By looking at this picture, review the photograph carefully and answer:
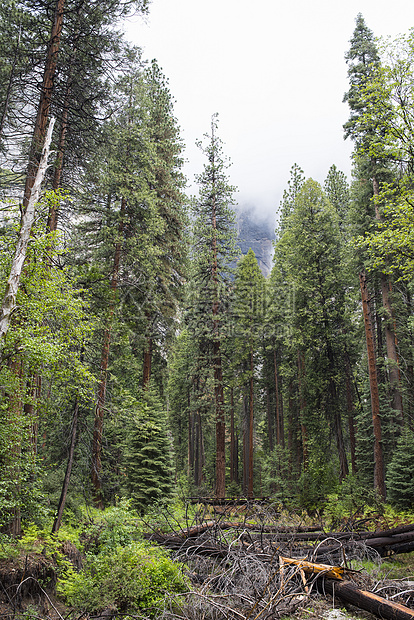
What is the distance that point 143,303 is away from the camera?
14.7 meters

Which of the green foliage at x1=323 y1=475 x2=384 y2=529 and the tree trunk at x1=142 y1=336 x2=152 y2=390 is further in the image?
the tree trunk at x1=142 y1=336 x2=152 y2=390

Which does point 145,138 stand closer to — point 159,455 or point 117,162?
point 117,162

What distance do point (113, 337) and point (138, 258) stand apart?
335 centimetres

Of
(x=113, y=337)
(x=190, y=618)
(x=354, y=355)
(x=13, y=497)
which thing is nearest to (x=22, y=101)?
(x=113, y=337)

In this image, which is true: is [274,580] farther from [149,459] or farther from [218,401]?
[218,401]

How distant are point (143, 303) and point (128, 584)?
36.3 ft

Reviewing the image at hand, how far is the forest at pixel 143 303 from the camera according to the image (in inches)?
253

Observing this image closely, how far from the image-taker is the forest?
6.43 m

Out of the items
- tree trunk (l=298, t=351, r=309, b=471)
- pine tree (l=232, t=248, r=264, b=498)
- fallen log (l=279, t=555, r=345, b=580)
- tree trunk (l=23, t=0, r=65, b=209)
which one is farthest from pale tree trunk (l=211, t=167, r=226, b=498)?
fallen log (l=279, t=555, r=345, b=580)

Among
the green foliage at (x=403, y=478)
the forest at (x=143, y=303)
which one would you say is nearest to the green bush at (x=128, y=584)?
the forest at (x=143, y=303)

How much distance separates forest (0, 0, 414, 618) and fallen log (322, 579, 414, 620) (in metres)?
1.99

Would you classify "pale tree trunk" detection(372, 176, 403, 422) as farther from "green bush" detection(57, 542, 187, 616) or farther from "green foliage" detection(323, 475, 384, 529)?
"green bush" detection(57, 542, 187, 616)

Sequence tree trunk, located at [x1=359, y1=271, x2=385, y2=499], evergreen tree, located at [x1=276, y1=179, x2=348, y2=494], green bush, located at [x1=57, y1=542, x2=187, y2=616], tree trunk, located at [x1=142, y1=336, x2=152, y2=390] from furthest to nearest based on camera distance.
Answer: evergreen tree, located at [x1=276, y1=179, x2=348, y2=494], tree trunk, located at [x1=142, y1=336, x2=152, y2=390], tree trunk, located at [x1=359, y1=271, x2=385, y2=499], green bush, located at [x1=57, y1=542, x2=187, y2=616]

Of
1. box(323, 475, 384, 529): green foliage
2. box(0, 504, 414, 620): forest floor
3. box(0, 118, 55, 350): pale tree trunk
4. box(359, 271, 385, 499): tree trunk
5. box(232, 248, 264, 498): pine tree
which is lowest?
box(323, 475, 384, 529): green foliage
